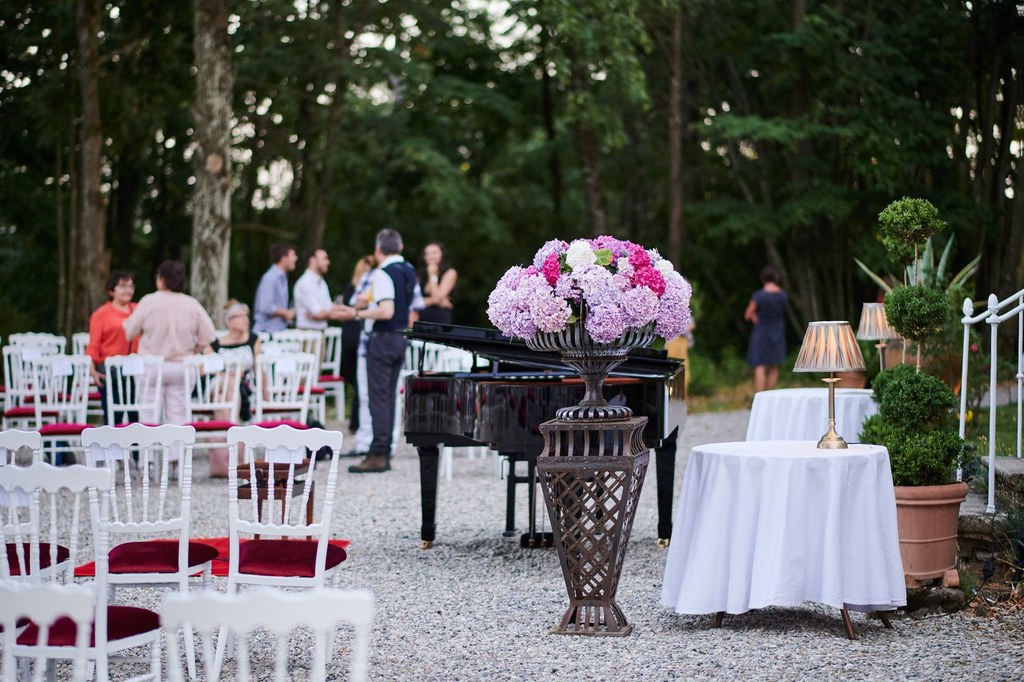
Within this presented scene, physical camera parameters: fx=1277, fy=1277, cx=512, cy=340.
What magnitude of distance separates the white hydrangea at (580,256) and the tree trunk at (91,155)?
41.0 ft

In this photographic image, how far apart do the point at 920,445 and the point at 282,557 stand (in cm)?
320

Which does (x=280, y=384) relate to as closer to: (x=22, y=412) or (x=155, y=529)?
(x=22, y=412)

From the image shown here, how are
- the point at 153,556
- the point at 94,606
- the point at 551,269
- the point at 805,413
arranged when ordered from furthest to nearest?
1. the point at 805,413
2. the point at 551,269
3. the point at 153,556
4. the point at 94,606

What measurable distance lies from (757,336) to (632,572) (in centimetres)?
1001

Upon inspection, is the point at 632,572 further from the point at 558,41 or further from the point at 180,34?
the point at 180,34

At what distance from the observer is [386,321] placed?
1088 cm

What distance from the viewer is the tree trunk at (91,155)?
55.6ft

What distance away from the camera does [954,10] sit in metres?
→ 20.0

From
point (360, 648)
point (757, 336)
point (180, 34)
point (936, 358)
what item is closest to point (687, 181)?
point (757, 336)

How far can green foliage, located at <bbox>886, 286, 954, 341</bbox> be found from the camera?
272 inches

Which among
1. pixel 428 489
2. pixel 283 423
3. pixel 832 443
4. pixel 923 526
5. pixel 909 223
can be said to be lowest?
pixel 428 489

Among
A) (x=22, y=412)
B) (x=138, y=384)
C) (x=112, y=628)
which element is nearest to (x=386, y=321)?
(x=138, y=384)

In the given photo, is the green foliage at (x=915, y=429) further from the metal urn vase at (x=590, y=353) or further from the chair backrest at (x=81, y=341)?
the chair backrest at (x=81, y=341)

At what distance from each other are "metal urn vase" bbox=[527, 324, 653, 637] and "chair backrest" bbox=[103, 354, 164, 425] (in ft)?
17.2
